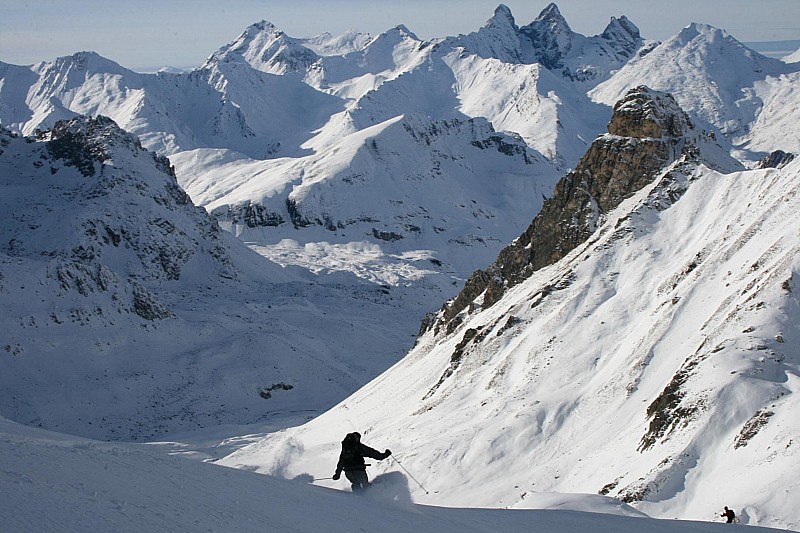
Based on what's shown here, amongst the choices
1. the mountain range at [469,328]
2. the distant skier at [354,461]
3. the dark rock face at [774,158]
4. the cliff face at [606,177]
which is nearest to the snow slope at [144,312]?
the mountain range at [469,328]

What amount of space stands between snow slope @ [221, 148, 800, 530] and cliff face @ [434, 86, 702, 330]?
129 cm

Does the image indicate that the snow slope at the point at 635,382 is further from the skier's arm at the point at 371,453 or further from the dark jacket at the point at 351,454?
the dark jacket at the point at 351,454

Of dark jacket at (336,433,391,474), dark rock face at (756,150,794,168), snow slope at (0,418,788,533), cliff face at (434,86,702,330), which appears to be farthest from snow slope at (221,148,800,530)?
dark rock face at (756,150,794,168)

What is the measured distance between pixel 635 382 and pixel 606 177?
16547 millimetres

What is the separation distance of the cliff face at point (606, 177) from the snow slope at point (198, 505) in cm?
2666

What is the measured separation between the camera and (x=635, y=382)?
25891 millimetres

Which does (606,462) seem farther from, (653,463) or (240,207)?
(240,207)

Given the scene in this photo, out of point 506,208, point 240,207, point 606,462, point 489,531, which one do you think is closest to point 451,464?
point 606,462

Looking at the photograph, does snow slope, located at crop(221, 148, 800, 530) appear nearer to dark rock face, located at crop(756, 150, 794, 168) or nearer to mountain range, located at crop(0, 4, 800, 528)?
mountain range, located at crop(0, 4, 800, 528)

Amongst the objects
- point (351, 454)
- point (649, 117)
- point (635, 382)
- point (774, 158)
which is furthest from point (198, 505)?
point (774, 158)

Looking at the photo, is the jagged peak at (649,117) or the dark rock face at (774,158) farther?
the dark rock face at (774,158)

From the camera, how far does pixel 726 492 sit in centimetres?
1786

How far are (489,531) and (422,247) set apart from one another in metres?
113

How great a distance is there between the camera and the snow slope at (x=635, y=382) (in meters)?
19.6
